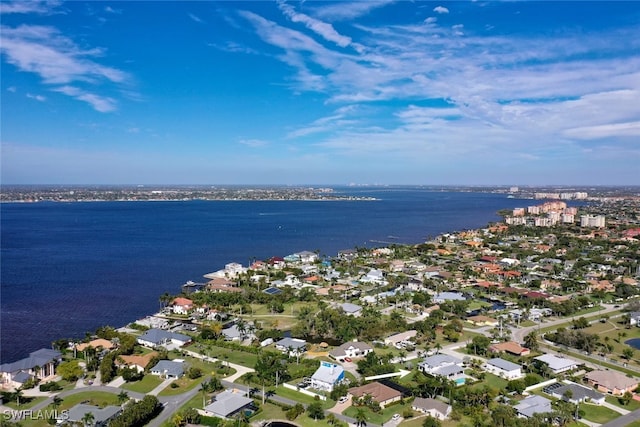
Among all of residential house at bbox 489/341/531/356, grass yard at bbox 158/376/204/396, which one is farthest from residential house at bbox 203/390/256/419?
residential house at bbox 489/341/531/356

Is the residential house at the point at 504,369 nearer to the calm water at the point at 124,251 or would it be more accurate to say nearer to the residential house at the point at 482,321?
the residential house at the point at 482,321

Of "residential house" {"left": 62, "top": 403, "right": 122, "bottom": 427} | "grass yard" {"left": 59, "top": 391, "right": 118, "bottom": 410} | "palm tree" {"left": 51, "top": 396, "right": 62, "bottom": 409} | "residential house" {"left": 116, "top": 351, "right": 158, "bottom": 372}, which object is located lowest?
"grass yard" {"left": 59, "top": 391, "right": 118, "bottom": 410}

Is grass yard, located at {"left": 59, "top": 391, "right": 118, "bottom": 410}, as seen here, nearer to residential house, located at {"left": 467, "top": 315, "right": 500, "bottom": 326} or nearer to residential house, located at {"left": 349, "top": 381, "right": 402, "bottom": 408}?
residential house, located at {"left": 349, "top": 381, "right": 402, "bottom": 408}

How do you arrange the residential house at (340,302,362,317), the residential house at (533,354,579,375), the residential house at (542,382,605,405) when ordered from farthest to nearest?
1. the residential house at (340,302,362,317)
2. the residential house at (533,354,579,375)
3. the residential house at (542,382,605,405)

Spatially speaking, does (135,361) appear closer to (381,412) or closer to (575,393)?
(381,412)

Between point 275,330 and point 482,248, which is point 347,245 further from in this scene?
point 275,330

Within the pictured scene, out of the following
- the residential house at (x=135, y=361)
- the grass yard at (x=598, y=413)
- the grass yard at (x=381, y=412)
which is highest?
the residential house at (x=135, y=361)

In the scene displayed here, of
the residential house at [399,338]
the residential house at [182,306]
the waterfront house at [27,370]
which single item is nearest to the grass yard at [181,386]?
the waterfront house at [27,370]
